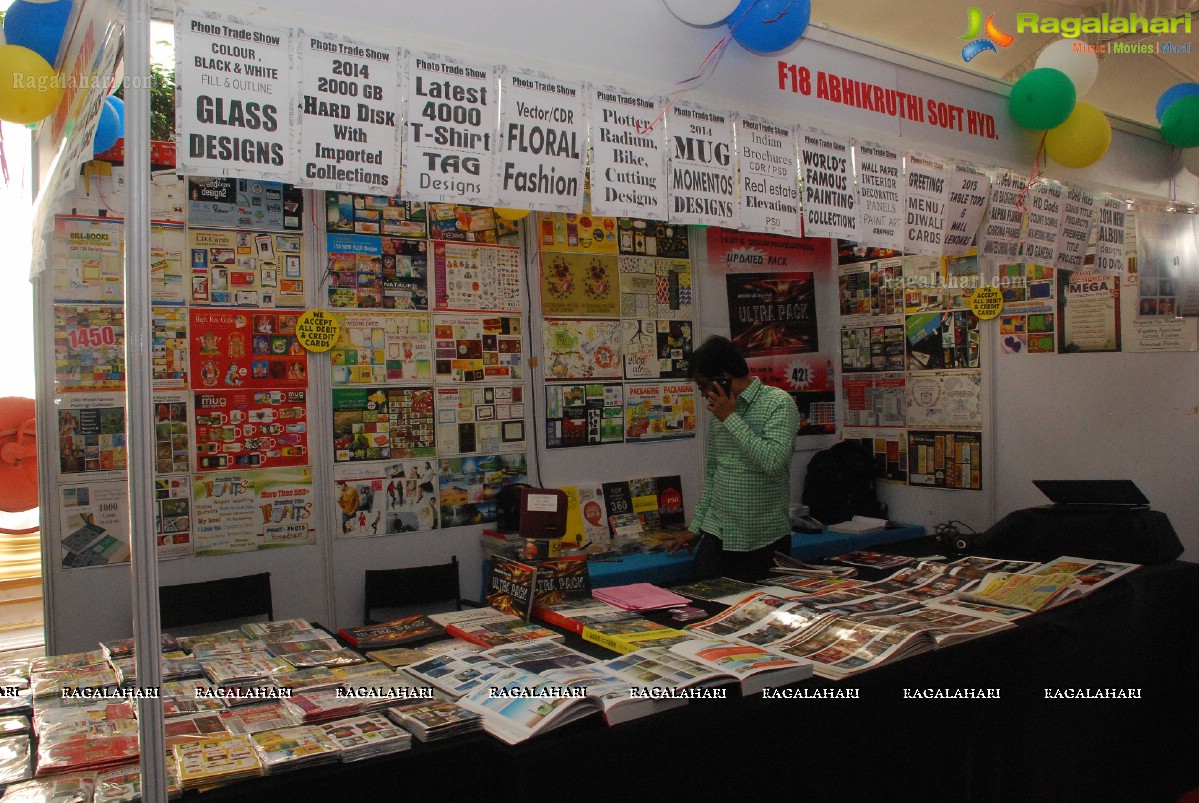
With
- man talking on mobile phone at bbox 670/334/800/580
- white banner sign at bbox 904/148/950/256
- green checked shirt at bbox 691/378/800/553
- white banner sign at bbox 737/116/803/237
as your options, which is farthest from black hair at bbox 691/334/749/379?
white banner sign at bbox 737/116/803/237

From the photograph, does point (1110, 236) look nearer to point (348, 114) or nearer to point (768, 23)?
point (768, 23)

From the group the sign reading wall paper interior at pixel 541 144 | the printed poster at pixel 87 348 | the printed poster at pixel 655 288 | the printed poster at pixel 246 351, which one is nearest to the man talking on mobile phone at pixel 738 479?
the printed poster at pixel 655 288

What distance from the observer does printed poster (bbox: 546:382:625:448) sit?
4.41 metres

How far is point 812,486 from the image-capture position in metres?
5.25

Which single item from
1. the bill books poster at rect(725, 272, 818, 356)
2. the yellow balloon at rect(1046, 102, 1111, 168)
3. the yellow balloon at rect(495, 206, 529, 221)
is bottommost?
the bill books poster at rect(725, 272, 818, 356)

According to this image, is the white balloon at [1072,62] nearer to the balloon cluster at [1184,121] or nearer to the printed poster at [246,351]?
the balloon cluster at [1184,121]

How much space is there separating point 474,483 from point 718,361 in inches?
55.8

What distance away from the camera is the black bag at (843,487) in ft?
16.8

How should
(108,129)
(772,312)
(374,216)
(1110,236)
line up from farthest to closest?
(772,312) < (374,216) < (1110,236) < (108,129)

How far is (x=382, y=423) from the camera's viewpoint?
3895mm

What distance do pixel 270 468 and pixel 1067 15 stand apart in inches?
202

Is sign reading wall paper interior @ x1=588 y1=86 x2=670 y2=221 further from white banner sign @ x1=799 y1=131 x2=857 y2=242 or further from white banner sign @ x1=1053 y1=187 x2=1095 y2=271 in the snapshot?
white banner sign @ x1=1053 y1=187 x2=1095 y2=271

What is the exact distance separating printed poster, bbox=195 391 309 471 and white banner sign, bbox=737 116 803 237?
220cm

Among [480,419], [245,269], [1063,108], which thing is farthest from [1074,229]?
[245,269]
